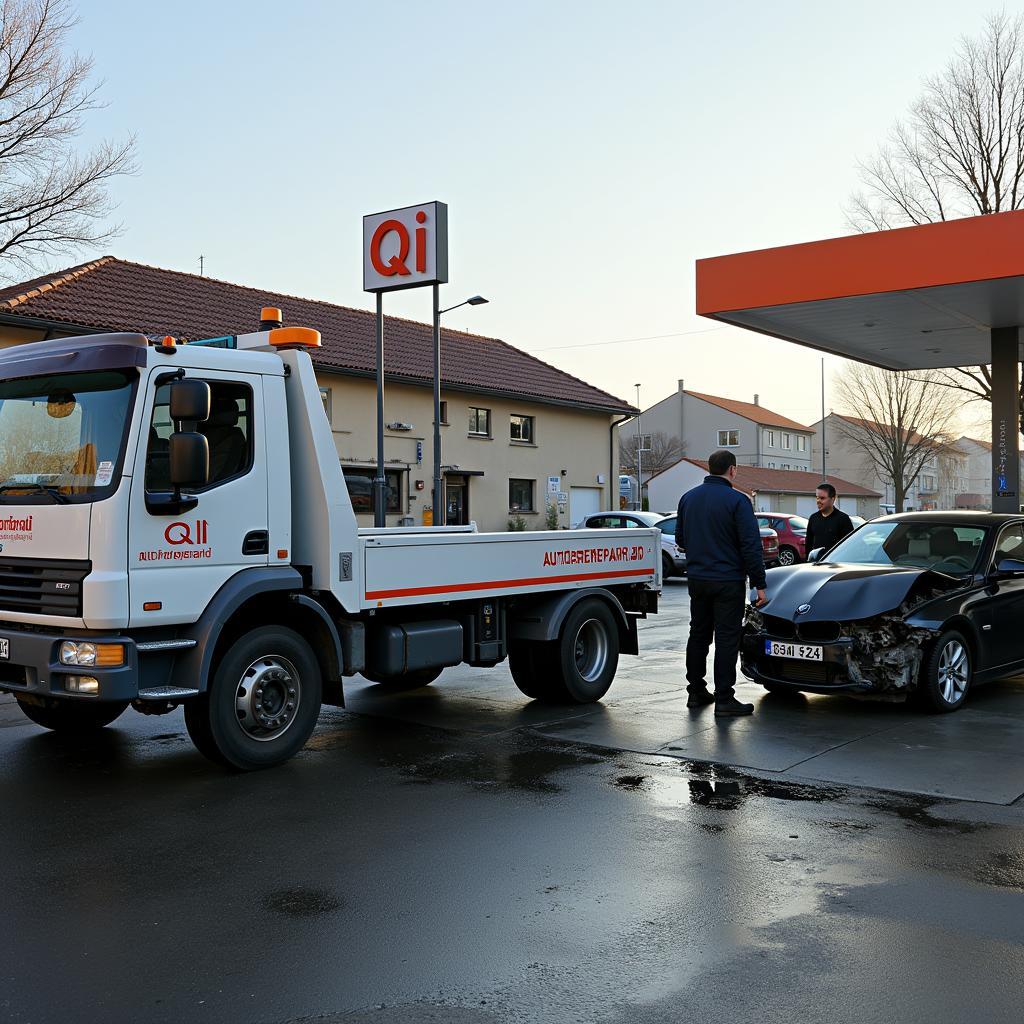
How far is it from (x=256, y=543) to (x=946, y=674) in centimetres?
527

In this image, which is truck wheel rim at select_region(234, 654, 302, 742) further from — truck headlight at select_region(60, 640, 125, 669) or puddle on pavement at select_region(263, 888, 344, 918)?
puddle on pavement at select_region(263, 888, 344, 918)

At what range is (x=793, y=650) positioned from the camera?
27.7ft

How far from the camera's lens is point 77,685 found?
592 cm

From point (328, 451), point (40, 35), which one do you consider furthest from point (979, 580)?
point (40, 35)

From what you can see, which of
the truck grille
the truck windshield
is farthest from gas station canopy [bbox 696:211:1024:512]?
the truck grille

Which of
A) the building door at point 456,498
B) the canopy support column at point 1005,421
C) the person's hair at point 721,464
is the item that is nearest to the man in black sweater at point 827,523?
the person's hair at point 721,464

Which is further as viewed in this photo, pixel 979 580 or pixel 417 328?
pixel 417 328

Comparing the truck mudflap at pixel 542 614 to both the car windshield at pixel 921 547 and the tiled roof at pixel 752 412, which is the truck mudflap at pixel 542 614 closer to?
the car windshield at pixel 921 547

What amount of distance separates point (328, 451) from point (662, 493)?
6821 centimetres

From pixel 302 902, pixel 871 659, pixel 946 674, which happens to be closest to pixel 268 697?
pixel 302 902

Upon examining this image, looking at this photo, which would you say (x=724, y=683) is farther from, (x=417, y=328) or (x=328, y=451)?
(x=417, y=328)

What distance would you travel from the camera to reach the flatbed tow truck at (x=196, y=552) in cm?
601

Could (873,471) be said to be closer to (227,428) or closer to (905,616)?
(905,616)

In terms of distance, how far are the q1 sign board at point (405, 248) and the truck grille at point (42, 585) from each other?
543 inches
